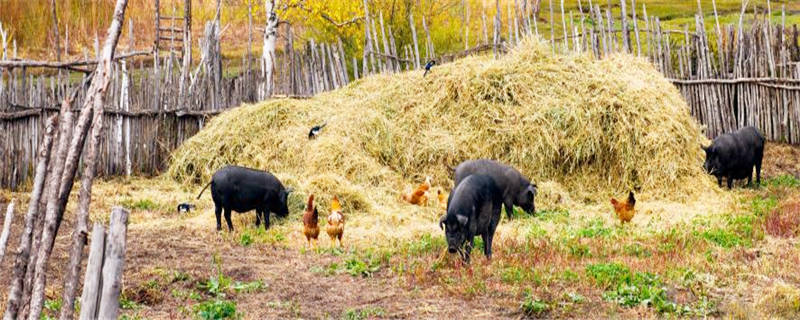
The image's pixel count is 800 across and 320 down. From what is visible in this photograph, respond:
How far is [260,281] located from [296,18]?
1300 centimetres

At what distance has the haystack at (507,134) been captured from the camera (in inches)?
531

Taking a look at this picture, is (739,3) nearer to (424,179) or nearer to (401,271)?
(424,179)

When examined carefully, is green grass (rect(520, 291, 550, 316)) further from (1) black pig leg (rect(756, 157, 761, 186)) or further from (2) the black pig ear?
(1) black pig leg (rect(756, 157, 761, 186))

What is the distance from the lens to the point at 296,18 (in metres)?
20.9

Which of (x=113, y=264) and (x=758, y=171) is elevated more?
(x=758, y=171)

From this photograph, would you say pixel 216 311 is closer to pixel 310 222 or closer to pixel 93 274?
pixel 93 274

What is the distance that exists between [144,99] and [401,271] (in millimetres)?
8473

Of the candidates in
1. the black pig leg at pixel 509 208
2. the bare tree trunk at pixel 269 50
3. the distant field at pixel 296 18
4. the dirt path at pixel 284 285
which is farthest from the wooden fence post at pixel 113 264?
the bare tree trunk at pixel 269 50

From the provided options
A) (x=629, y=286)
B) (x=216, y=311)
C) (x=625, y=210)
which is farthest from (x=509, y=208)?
(x=216, y=311)

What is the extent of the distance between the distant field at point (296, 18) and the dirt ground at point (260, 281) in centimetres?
562

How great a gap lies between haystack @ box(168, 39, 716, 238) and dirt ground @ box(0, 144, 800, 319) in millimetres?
2276

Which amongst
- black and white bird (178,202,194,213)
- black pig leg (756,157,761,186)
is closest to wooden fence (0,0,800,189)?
black pig leg (756,157,761,186)

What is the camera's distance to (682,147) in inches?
539

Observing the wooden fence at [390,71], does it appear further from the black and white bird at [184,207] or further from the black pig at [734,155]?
the black and white bird at [184,207]
